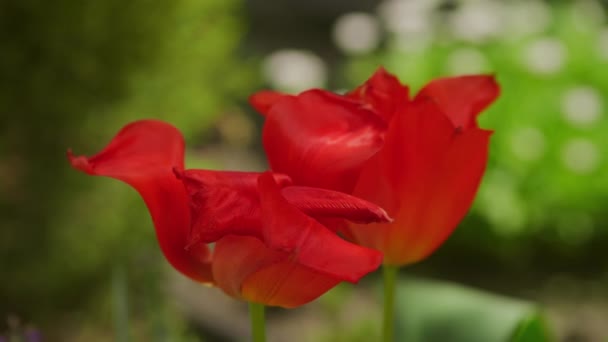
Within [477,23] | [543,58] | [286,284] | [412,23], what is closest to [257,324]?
[286,284]

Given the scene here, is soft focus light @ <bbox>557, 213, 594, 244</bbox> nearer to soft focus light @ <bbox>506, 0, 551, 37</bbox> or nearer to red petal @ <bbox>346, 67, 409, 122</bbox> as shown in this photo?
soft focus light @ <bbox>506, 0, 551, 37</bbox>

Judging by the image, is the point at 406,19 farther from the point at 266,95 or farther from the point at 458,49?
the point at 266,95

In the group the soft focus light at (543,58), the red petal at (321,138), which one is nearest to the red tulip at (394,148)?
the red petal at (321,138)

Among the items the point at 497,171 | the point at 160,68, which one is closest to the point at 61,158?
the point at 160,68

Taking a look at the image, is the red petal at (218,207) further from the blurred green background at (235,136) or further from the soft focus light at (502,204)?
the soft focus light at (502,204)

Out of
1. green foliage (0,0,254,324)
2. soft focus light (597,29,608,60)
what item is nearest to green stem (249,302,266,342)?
green foliage (0,0,254,324)

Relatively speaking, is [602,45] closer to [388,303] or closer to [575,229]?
[575,229]
